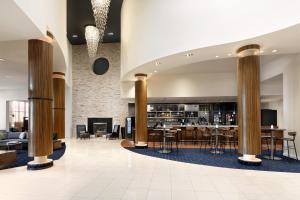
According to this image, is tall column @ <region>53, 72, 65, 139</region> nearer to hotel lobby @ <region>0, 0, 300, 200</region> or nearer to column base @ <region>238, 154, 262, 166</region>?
hotel lobby @ <region>0, 0, 300, 200</region>

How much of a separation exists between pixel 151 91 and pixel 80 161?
629cm

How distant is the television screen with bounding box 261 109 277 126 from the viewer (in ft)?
37.6

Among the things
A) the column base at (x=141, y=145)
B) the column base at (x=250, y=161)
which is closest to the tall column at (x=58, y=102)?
the column base at (x=141, y=145)

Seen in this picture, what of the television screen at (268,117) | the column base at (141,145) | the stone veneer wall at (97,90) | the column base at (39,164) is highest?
the stone veneer wall at (97,90)

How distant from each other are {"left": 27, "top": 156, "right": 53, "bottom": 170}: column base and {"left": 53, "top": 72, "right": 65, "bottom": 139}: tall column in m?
4.64

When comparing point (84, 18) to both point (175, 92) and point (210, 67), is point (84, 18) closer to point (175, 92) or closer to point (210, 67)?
point (175, 92)

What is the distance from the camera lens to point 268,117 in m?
11.6

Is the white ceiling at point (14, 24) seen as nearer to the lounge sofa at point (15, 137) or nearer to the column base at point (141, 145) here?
the lounge sofa at point (15, 137)

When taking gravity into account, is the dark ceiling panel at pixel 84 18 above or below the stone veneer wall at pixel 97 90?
above

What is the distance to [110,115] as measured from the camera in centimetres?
1448

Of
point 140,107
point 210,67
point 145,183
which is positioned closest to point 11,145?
point 140,107

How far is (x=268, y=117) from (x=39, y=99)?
1126 centimetres

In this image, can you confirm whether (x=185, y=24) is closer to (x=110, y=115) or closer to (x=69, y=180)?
(x=69, y=180)

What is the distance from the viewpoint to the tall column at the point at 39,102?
17.7 ft
